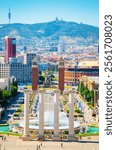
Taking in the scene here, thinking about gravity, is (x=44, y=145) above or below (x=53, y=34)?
below

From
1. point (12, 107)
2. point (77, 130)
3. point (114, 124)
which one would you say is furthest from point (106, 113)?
point (12, 107)

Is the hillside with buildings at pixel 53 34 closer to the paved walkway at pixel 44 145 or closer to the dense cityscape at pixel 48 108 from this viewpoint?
the dense cityscape at pixel 48 108

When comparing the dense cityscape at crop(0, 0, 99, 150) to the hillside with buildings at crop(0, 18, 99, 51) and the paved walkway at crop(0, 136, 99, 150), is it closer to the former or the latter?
the paved walkway at crop(0, 136, 99, 150)

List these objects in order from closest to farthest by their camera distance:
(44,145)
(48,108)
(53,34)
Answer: (44,145) < (48,108) < (53,34)

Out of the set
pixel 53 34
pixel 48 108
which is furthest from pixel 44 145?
pixel 53 34

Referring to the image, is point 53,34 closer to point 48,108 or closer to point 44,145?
point 48,108

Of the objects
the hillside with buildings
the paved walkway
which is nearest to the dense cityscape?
the paved walkway

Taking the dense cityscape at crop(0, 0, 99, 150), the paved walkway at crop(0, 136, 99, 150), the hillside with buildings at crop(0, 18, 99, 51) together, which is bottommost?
the paved walkway at crop(0, 136, 99, 150)

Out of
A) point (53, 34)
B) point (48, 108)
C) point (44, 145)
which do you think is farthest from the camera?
point (53, 34)

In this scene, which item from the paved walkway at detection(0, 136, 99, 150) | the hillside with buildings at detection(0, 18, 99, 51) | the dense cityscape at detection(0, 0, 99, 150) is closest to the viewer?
the paved walkway at detection(0, 136, 99, 150)

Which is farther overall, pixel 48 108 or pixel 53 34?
pixel 53 34

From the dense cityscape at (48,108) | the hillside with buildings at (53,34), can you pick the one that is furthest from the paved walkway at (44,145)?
the hillside with buildings at (53,34)
